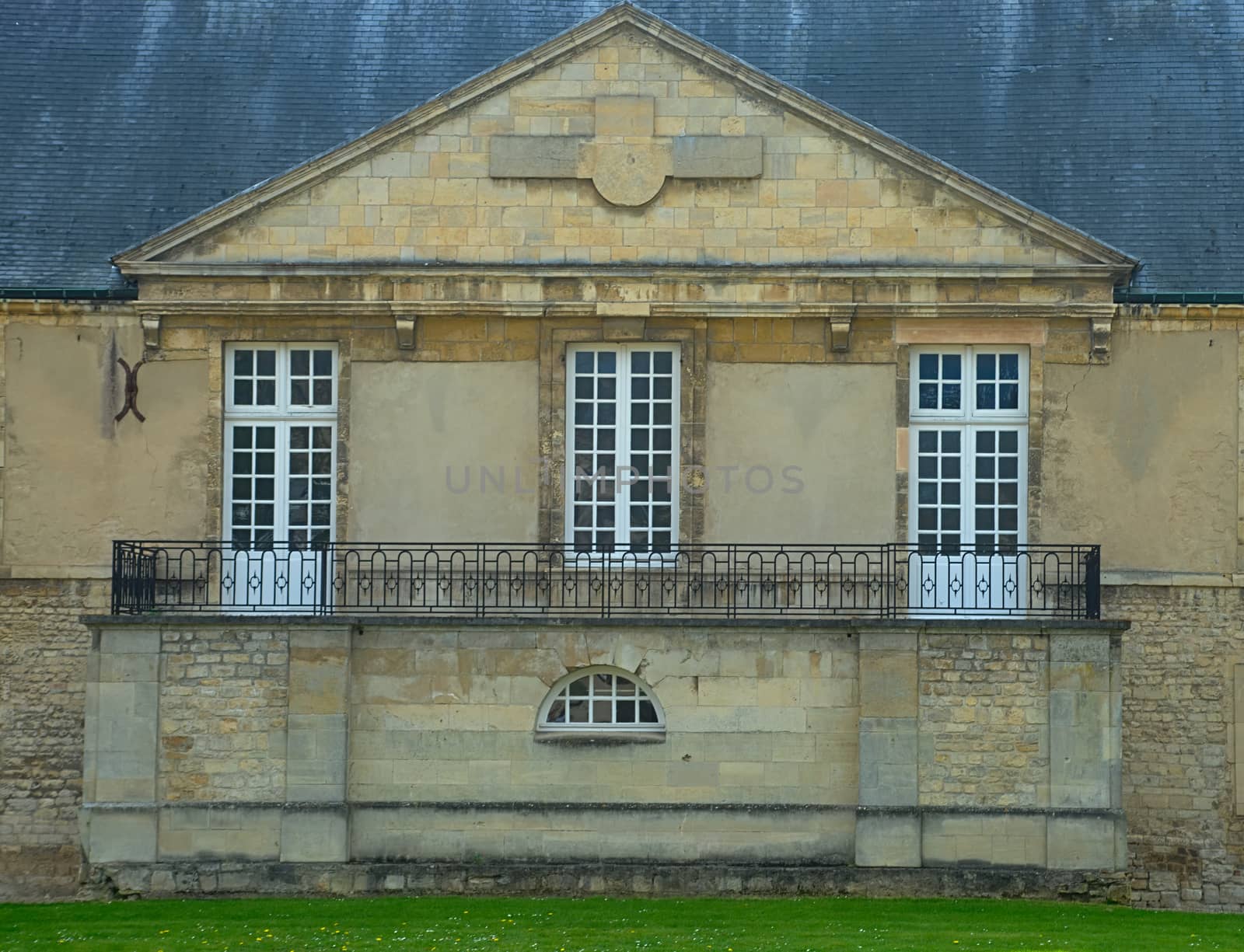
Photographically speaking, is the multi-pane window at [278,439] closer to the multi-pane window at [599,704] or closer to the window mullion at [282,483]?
the window mullion at [282,483]

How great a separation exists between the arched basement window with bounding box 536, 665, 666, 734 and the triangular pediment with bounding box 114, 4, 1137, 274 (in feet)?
12.7

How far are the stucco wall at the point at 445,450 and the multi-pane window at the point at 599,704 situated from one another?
6.79ft

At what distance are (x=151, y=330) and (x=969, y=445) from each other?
297 inches

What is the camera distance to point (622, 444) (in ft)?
64.7

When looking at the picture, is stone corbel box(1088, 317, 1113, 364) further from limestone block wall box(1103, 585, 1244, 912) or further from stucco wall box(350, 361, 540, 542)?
stucco wall box(350, 361, 540, 542)

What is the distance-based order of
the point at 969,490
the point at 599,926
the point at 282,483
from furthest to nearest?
the point at 282,483 < the point at 969,490 < the point at 599,926

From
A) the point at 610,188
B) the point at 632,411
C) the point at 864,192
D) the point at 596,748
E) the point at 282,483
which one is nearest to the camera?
the point at 596,748

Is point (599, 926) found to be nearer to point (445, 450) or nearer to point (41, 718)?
point (445, 450)

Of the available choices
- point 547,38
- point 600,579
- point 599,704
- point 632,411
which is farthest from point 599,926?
point 547,38

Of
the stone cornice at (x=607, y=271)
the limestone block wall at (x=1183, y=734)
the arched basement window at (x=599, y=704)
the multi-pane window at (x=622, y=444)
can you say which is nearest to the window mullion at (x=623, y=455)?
the multi-pane window at (x=622, y=444)

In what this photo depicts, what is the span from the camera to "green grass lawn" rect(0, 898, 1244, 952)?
15.3 metres

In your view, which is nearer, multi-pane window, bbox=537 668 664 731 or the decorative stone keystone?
multi-pane window, bbox=537 668 664 731

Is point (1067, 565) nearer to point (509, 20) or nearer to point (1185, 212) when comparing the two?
point (1185, 212)

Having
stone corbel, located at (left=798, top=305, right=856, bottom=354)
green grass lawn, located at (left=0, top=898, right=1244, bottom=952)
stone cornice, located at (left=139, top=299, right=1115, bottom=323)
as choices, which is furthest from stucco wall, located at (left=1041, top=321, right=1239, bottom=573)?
green grass lawn, located at (left=0, top=898, right=1244, bottom=952)
